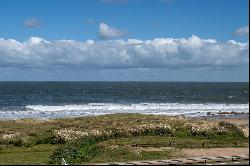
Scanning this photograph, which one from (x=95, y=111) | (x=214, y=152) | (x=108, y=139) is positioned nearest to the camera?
(x=214, y=152)

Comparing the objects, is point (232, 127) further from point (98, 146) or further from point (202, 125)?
point (98, 146)

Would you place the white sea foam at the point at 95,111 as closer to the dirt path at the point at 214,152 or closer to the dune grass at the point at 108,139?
the dune grass at the point at 108,139

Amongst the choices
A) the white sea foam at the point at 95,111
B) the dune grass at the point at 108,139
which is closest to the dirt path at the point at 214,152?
the dune grass at the point at 108,139

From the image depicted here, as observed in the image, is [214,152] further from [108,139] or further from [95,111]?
[95,111]

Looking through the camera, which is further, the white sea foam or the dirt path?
the white sea foam

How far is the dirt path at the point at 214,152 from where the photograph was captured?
113 ft

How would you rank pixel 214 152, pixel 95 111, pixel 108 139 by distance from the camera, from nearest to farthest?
pixel 214 152, pixel 108 139, pixel 95 111

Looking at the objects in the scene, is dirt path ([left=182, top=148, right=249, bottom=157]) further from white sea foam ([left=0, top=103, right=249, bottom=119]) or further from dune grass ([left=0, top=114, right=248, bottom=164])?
white sea foam ([left=0, top=103, right=249, bottom=119])

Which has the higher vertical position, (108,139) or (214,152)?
(108,139)

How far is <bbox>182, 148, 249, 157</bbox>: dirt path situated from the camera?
113 feet

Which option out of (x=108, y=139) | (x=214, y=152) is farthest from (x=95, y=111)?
(x=214, y=152)

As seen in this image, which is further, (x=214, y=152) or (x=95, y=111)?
(x=95, y=111)

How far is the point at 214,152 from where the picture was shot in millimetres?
35781

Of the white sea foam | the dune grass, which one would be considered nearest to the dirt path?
the dune grass
